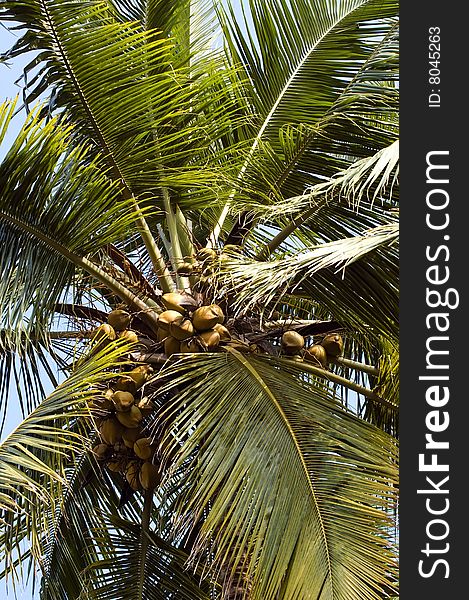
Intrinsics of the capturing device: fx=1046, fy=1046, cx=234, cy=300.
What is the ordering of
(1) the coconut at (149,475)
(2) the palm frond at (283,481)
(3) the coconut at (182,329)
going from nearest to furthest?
(2) the palm frond at (283,481) → (3) the coconut at (182,329) → (1) the coconut at (149,475)

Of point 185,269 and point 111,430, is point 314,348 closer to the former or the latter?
point 185,269

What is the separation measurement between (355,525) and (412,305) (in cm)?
87

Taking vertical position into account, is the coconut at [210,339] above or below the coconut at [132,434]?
above

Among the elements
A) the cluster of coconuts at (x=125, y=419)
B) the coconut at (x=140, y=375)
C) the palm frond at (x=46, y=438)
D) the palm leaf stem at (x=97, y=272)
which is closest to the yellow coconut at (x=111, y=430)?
the cluster of coconuts at (x=125, y=419)

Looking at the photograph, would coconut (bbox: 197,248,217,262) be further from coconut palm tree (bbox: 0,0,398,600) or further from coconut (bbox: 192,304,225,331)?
coconut (bbox: 192,304,225,331)

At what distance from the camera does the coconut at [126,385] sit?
4652 millimetres

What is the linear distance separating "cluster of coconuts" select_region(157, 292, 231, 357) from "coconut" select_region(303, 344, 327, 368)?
1.65ft

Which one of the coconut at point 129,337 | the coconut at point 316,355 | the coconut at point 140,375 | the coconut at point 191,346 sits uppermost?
the coconut at point 316,355

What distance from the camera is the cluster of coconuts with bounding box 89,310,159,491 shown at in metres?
4.66

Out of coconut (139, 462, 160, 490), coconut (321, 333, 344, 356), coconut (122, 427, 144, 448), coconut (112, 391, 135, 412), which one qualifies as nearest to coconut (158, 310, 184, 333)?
coconut (112, 391, 135, 412)

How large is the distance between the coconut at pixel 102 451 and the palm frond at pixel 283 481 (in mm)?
531

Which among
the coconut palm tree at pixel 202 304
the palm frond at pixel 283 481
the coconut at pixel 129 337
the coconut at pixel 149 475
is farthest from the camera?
the coconut at pixel 149 475

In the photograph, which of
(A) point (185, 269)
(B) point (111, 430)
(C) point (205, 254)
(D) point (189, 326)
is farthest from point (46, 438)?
(C) point (205, 254)

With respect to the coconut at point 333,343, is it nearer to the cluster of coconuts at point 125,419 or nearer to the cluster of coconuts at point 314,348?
the cluster of coconuts at point 314,348
